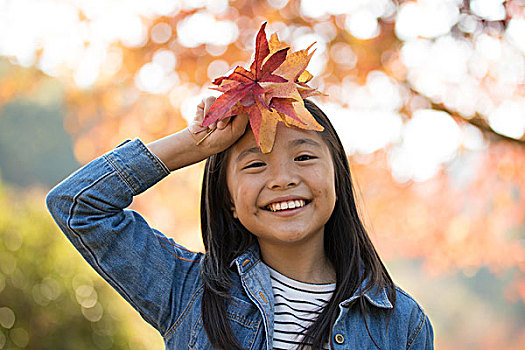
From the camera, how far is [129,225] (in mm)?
1599

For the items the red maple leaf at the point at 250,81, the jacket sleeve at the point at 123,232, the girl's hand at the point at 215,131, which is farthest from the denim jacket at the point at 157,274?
the red maple leaf at the point at 250,81

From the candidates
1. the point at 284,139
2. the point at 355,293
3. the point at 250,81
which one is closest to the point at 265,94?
the point at 250,81

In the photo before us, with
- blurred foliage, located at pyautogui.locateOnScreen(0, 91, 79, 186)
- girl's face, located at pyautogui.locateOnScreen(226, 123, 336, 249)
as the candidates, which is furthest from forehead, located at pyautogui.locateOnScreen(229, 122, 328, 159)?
blurred foliage, located at pyautogui.locateOnScreen(0, 91, 79, 186)

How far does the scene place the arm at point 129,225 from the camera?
5.08 ft

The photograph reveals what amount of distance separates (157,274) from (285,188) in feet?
A: 1.40

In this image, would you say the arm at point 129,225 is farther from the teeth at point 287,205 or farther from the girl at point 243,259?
the teeth at point 287,205

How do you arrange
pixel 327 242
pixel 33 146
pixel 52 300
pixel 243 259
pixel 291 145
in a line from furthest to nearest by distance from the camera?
pixel 33 146
pixel 52 300
pixel 327 242
pixel 243 259
pixel 291 145

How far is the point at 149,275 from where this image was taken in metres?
1.58

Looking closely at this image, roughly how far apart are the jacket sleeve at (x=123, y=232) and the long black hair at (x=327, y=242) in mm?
89

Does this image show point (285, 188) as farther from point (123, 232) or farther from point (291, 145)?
point (123, 232)

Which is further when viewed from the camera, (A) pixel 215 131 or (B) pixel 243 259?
(B) pixel 243 259

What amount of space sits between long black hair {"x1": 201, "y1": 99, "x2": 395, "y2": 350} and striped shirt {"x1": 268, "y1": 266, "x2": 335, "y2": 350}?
0.03 metres

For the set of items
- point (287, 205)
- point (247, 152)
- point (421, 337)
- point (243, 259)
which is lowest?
point (421, 337)

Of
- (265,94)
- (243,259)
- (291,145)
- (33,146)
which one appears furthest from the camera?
(33,146)
